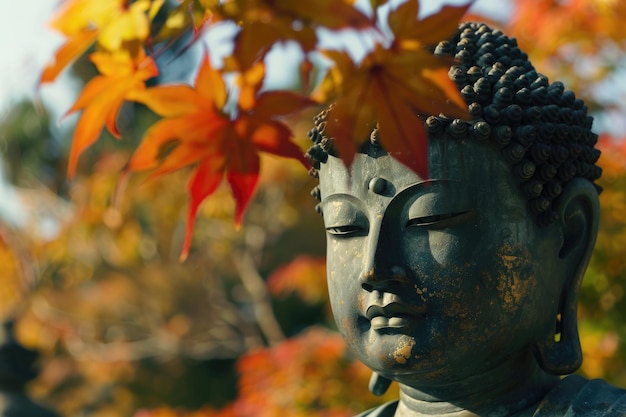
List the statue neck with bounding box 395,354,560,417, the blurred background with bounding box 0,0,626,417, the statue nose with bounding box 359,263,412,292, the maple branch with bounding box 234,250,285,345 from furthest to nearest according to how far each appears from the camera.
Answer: the maple branch with bounding box 234,250,285,345, the blurred background with bounding box 0,0,626,417, the statue neck with bounding box 395,354,560,417, the statue nose with bounding box 359,263,412,292

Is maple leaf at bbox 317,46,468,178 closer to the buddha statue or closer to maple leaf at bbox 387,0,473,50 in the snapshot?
maple leaf at bbox 387,0,473,50

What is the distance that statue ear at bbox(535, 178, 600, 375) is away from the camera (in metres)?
2.05

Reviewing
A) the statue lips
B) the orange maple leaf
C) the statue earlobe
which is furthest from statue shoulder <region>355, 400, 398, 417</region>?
the orange maple leaf

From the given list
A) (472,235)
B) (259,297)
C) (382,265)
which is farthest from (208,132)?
(259,297)

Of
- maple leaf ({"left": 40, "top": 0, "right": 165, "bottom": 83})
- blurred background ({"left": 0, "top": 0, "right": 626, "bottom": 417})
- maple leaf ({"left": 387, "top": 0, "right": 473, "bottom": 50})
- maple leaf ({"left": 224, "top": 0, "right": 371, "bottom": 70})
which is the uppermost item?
maple leaf ({"left": 387, "top": 0, "right": 473, "bottom": 50})

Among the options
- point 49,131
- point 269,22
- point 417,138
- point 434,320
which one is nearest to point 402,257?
point 434,320

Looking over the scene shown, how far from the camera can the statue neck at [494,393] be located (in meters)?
2.02

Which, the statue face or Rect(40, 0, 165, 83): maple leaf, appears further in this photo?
the statue face

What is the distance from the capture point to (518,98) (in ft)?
6.63

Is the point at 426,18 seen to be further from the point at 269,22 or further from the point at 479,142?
the point at 479,142

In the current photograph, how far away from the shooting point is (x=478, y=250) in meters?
1.93

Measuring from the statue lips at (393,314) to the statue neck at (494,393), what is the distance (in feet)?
0.63

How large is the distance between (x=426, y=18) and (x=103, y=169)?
26.2 ft

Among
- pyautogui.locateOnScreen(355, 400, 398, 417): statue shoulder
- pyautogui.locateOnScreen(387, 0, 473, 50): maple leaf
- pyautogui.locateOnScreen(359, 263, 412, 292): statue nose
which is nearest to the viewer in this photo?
pyautogui.locateOnScreen(387, 0, 473, 50): maple leaf
